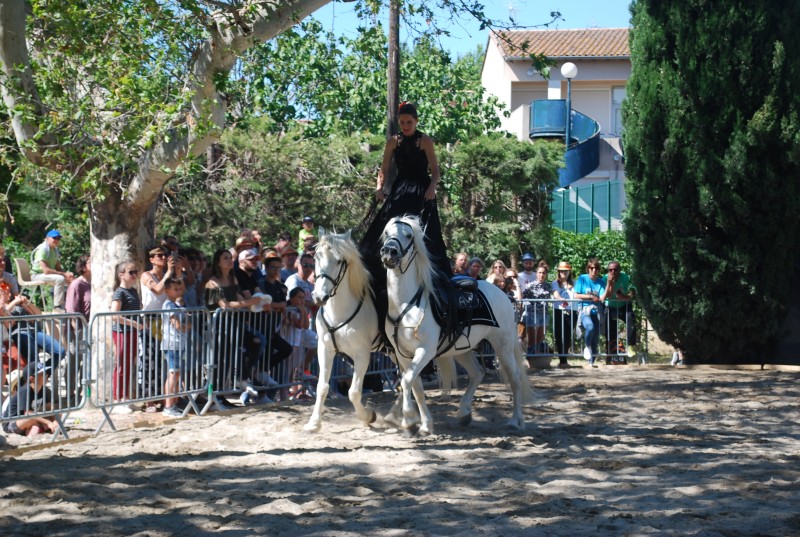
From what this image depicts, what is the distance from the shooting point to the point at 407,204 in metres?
10.3

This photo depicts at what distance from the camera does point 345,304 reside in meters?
9.71

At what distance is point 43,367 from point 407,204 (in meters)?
3.84

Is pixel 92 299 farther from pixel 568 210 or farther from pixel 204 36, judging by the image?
pixel 568 210

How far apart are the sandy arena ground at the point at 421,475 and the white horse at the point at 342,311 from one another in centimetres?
53

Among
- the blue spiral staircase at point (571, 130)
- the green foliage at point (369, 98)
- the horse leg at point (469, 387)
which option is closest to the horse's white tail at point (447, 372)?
the horse leg at point (469, 387)

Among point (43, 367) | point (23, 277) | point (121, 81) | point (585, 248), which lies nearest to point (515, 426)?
point (43, 367)

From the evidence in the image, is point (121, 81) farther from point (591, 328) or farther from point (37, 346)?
point (591, 328)

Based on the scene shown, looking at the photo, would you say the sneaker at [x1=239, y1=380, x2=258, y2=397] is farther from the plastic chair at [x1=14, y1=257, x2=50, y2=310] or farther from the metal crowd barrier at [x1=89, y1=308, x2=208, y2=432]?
the plastic chair at [x1=14, y1=257, x2=50, y2=310]

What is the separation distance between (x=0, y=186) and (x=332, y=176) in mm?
10269

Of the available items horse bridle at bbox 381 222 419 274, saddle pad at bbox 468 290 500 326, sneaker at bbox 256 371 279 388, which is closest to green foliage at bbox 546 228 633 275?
sneaker at bbox 256 371 279 388

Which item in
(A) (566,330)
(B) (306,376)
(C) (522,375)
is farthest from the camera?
(A) (566,330)

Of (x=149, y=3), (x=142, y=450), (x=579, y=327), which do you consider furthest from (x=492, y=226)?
(x=142, y=450)

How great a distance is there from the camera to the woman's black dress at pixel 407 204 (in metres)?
10.3

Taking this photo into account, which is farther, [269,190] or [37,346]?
[269,190]
